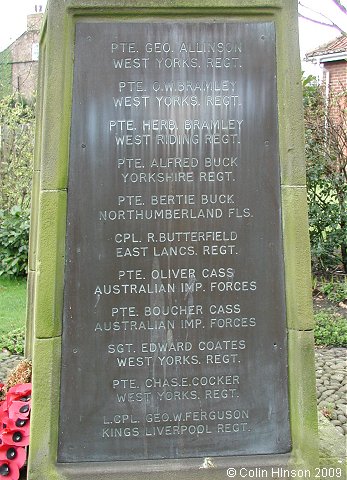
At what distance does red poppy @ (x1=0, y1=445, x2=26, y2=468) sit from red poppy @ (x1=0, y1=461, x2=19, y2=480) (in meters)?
0.02

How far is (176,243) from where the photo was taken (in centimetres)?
322

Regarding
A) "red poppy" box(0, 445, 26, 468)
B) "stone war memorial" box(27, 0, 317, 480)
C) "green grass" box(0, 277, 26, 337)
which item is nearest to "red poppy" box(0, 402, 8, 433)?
"red poppy" box(0, 445, 26, 468)

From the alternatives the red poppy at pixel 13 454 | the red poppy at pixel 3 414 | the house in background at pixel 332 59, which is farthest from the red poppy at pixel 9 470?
the house in background at pixel 332 59

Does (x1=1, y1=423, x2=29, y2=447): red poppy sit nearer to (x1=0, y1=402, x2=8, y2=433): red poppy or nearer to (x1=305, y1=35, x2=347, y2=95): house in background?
(x1=0, y1=402, x2=8, y2=433): red poppy

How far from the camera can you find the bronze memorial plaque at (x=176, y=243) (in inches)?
125

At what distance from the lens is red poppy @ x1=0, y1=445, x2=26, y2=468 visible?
→ 3320mm

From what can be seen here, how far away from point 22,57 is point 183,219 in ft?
160

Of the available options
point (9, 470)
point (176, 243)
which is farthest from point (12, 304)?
point (176, 243)

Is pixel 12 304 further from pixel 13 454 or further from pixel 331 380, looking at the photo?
pixel 13 454

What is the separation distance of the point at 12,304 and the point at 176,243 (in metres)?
7.29

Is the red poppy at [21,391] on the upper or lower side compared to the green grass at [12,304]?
lower

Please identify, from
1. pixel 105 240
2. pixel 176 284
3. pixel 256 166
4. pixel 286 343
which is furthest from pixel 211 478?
pixel 256 166

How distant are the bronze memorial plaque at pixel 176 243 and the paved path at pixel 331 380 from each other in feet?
6.75

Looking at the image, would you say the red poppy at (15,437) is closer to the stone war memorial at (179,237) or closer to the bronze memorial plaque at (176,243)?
the stone war memorial at (179,237)
